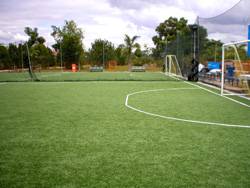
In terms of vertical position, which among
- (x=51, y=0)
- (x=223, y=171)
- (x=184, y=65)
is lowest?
(x=223, y=171)

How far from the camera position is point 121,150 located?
3908 mm

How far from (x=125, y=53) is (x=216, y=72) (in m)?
27.2

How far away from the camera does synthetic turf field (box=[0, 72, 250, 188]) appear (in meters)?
2.99

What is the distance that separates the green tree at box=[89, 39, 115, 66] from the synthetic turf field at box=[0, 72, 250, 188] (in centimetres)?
3369

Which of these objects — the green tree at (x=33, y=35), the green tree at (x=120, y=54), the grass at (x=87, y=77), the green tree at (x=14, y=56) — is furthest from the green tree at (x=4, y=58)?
the green tree at (x=120, y=54)

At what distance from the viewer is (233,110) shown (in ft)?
23.0

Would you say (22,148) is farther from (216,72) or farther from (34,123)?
(216,72)

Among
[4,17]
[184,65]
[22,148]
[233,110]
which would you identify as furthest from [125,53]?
[22,148]

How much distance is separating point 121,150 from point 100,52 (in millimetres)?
37100

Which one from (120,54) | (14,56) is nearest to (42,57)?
(14,56)

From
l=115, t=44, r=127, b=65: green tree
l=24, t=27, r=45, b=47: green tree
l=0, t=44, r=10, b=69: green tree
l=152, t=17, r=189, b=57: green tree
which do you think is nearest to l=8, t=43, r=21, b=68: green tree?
l=0, t=44, r=10, b=69: green tree

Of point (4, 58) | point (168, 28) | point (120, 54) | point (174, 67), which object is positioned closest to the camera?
point (174, 67)

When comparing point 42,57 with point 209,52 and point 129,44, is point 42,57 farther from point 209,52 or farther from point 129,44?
point 209,52

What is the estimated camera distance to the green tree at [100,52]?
1576 inches
